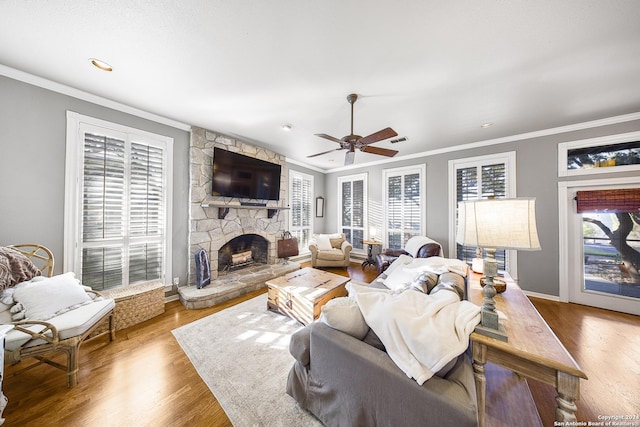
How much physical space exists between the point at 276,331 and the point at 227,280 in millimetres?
1531

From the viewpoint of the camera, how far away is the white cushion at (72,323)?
1464 mm

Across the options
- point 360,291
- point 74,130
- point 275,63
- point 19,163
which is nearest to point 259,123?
point 275,63

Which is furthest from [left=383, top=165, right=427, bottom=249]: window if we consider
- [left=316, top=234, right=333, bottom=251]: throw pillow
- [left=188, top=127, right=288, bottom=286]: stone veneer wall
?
[left=188, top=127, right=288, bottom=286]: stone veneer wall

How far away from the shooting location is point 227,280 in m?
3.39

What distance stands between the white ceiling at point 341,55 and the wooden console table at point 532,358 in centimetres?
203

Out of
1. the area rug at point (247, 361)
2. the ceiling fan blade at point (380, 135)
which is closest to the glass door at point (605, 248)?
the ceiling fan blade at point (380, 135)

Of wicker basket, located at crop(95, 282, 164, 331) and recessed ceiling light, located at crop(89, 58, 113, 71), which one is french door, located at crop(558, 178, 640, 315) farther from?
recessed ceiling light, located at crop(89, 58, 113, 71)

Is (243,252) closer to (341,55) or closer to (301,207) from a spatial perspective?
(301,207)

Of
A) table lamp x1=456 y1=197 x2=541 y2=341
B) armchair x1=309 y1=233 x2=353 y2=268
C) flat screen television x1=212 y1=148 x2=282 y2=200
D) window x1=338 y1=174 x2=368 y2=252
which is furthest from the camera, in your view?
window x1=338 y1=174 x2=368 y2=252

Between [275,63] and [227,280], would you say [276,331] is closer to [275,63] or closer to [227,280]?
[227,280]

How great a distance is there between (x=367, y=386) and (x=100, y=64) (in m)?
3.46

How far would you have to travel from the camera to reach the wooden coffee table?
232cm

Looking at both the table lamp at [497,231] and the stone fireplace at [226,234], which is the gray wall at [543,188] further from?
the stone fireplace at [226,234]

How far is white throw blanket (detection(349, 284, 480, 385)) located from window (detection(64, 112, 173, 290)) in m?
3.22
